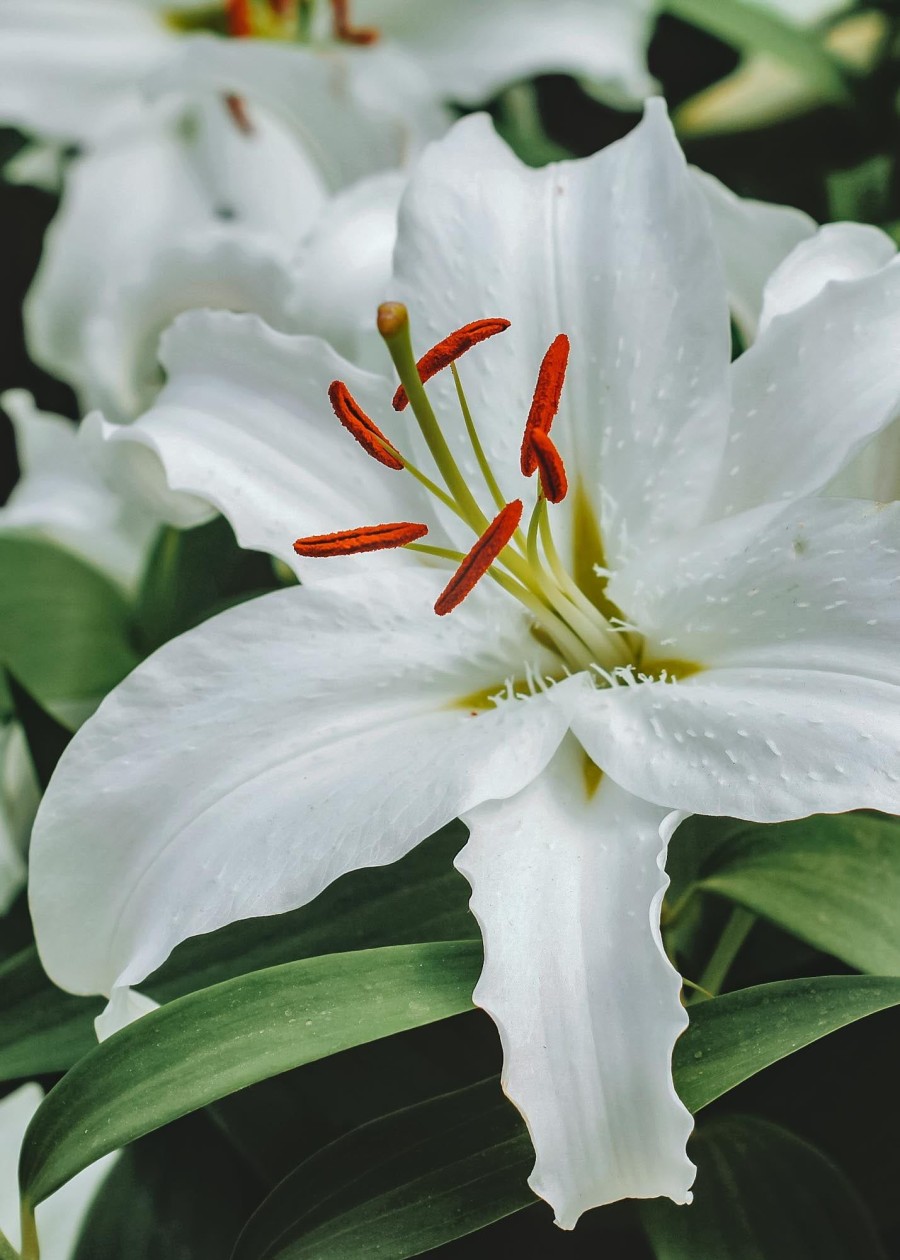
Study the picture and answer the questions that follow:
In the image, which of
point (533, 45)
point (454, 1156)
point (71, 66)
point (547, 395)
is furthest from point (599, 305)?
point (71, 66)

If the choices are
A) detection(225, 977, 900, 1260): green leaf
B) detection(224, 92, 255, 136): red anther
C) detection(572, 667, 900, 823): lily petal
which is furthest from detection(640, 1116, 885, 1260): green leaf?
detection(224, 92, 255, 136): red anther

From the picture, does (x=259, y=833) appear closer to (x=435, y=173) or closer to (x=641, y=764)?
(x=641, y=764)

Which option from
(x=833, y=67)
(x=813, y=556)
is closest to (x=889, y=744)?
(x=813, y=556)

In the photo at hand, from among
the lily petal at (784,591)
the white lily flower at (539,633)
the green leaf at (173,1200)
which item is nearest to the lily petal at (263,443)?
the white lily flower at (539,633)

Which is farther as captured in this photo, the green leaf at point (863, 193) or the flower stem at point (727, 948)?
the green leaf at point (863, 193)

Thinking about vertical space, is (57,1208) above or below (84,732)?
below

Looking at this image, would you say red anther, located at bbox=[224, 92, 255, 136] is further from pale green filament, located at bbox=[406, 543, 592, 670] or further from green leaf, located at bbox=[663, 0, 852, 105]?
pale green filament, located at bbox=[406, 543, 592, 670]

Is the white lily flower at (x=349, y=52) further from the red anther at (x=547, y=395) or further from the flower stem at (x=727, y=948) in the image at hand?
the flower stem at (x=727, y=948)

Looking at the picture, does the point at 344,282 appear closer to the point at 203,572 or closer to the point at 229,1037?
the point at 203,572
